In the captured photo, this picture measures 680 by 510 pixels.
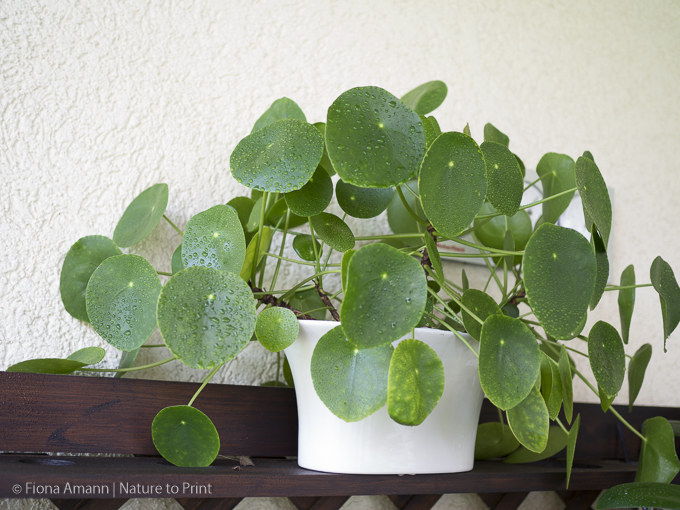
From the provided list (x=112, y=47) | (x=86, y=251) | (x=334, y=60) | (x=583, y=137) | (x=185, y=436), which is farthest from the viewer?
(x=583, y=137)

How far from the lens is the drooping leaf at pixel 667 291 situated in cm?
60

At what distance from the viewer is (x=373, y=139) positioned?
45cm

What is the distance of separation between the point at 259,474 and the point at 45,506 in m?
0.29

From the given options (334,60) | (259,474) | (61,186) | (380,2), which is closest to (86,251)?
(61,186)

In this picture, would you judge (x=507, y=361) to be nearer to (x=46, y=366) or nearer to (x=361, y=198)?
(x=361, y=198)

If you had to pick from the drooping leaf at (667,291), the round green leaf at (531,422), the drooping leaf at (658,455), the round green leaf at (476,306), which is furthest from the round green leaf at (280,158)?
the drooping leaf at (658,455)

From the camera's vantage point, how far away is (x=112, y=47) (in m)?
0.72

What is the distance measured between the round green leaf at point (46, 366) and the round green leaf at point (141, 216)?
154 millimetres

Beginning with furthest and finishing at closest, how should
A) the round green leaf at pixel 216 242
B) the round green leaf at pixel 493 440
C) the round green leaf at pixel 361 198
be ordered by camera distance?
1. the round green leaf at pixel 493 440
2. the round green leaf at pixel 361 198
3. the round green leaf at pixel 216 242

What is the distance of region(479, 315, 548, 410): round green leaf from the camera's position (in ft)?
1.45

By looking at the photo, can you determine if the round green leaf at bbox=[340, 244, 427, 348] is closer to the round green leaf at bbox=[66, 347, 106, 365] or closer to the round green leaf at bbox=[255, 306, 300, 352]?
the round green leaf at bbox=[255, 306, 300, 352]

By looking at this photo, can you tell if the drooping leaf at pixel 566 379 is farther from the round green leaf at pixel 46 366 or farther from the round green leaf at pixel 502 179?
the round green leaf at pixel 46 366

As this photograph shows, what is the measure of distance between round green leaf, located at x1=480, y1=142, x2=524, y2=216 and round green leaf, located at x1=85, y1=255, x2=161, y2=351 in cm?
36

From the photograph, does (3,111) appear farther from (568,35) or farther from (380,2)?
(568,35)
